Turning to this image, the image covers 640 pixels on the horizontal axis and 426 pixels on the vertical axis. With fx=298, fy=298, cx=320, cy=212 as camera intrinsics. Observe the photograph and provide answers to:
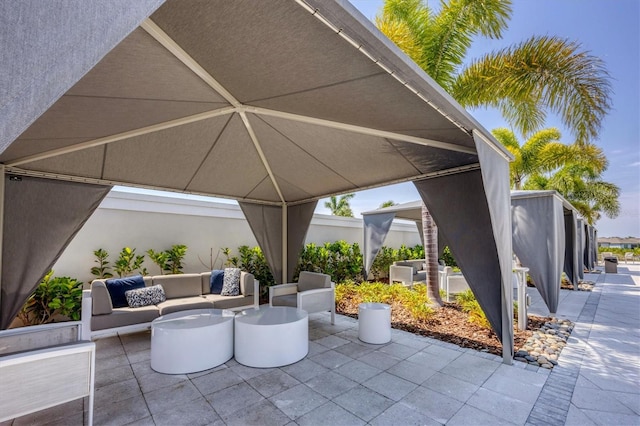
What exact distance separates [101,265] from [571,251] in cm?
1321

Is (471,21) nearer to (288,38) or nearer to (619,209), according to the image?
(288,38)

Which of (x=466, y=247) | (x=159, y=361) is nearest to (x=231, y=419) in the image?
(x=159, y=361)

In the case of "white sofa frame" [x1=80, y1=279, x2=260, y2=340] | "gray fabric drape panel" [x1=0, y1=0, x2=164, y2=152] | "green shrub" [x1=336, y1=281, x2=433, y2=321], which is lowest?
"green shrub" [x1=336, y1=281, x2=433, y2=321]

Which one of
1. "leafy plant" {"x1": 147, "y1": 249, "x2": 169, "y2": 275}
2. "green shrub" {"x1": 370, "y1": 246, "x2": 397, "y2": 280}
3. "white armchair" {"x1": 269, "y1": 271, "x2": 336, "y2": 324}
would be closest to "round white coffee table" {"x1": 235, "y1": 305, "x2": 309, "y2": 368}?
"white armchair" {"x1": 269, "y1": 271, "x2": 336, "y2": 324}

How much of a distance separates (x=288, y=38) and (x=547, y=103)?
6.20 m

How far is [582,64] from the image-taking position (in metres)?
5.14

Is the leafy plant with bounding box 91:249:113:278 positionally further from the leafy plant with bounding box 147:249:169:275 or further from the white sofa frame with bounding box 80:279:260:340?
the white sofa frame with bounding box 80:279:260:340

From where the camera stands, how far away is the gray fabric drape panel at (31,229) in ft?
13.2

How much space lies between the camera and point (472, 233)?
Result: 421 centimetres

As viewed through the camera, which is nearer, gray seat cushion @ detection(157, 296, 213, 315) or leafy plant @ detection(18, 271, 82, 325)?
leafy plant @ detection(18, 271, 82, 325)

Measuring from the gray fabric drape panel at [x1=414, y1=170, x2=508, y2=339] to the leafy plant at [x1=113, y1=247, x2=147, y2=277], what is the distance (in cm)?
615

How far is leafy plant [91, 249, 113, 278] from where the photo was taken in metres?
6.09

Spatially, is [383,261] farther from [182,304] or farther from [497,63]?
[182,304]

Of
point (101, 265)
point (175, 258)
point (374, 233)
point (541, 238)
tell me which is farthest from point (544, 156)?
point (101, 265)
